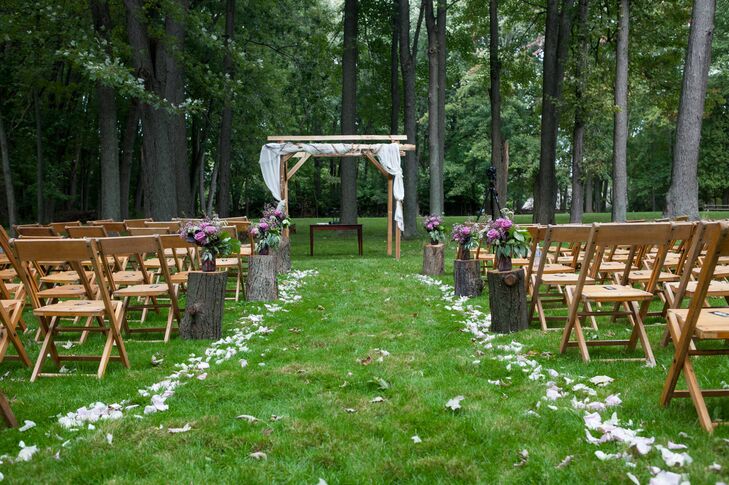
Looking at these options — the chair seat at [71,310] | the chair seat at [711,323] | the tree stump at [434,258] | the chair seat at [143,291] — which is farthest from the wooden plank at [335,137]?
the chair seat at [711,323]

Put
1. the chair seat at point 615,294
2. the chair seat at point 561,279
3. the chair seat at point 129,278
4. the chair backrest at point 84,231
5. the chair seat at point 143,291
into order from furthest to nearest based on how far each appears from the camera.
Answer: the chair backrest at point 84,231
the chair seat at point 129,278
the chair seat at point 561,279
the chair seat at point 143,291
the chair seat at point 615,294

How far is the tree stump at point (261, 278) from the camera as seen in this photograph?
29.0 ft

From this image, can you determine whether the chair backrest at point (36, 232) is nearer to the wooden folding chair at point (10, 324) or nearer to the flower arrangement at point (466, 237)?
the wooden folding chair at point (10, 324)

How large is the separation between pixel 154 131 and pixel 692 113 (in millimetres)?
10857

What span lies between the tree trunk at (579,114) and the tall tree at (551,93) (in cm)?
41

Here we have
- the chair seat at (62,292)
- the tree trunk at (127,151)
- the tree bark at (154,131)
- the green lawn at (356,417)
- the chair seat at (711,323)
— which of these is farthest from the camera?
the tree trunk at (127,151)

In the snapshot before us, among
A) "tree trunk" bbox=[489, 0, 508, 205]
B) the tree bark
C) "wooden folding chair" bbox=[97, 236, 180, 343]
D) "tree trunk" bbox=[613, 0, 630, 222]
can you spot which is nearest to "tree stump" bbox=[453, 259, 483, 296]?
"wooden folding chair" bbox=[97, 236, 180, 343]

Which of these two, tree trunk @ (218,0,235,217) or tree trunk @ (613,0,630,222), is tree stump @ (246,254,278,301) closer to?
tree trunk @ (613,0,630,222)

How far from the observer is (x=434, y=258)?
1161 cm

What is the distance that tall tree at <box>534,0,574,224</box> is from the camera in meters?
18.0

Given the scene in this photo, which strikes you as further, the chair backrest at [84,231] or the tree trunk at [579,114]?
the tree trunk at [579,114]

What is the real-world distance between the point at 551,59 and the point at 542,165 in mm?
3087

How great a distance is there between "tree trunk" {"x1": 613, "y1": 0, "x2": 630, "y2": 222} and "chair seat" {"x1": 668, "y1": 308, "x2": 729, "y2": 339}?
12.0m

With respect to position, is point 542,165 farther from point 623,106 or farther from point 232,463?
point 232,463
